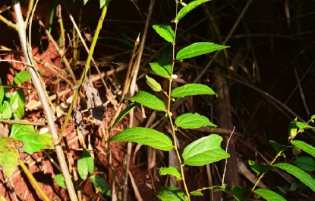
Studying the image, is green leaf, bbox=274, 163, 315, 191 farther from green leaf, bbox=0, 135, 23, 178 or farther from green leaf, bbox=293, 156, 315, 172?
green leaf, bbox=0, 135, 23, 178

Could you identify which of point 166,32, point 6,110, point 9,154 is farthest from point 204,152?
point 6,110

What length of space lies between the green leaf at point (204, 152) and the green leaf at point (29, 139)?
1.70 ft

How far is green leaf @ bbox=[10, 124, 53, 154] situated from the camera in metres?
1.09

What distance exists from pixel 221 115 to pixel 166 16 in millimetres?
713

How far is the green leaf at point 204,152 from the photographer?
2.79 feet

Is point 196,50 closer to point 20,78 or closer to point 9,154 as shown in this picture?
point 9,154

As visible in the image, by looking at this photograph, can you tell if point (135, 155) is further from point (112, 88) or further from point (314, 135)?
point (314, 135)

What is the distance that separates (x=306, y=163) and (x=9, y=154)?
130cm

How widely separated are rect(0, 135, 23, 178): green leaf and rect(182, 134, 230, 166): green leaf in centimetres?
50

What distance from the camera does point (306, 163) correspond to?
154cm

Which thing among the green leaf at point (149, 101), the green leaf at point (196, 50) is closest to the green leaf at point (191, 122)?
the green leaf at point (149, 101)

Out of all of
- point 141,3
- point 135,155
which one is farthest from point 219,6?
A: point 135,155

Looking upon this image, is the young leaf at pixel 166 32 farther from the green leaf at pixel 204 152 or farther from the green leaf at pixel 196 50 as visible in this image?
the green leaf at pixel 204 152

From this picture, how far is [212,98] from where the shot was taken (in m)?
1.99
